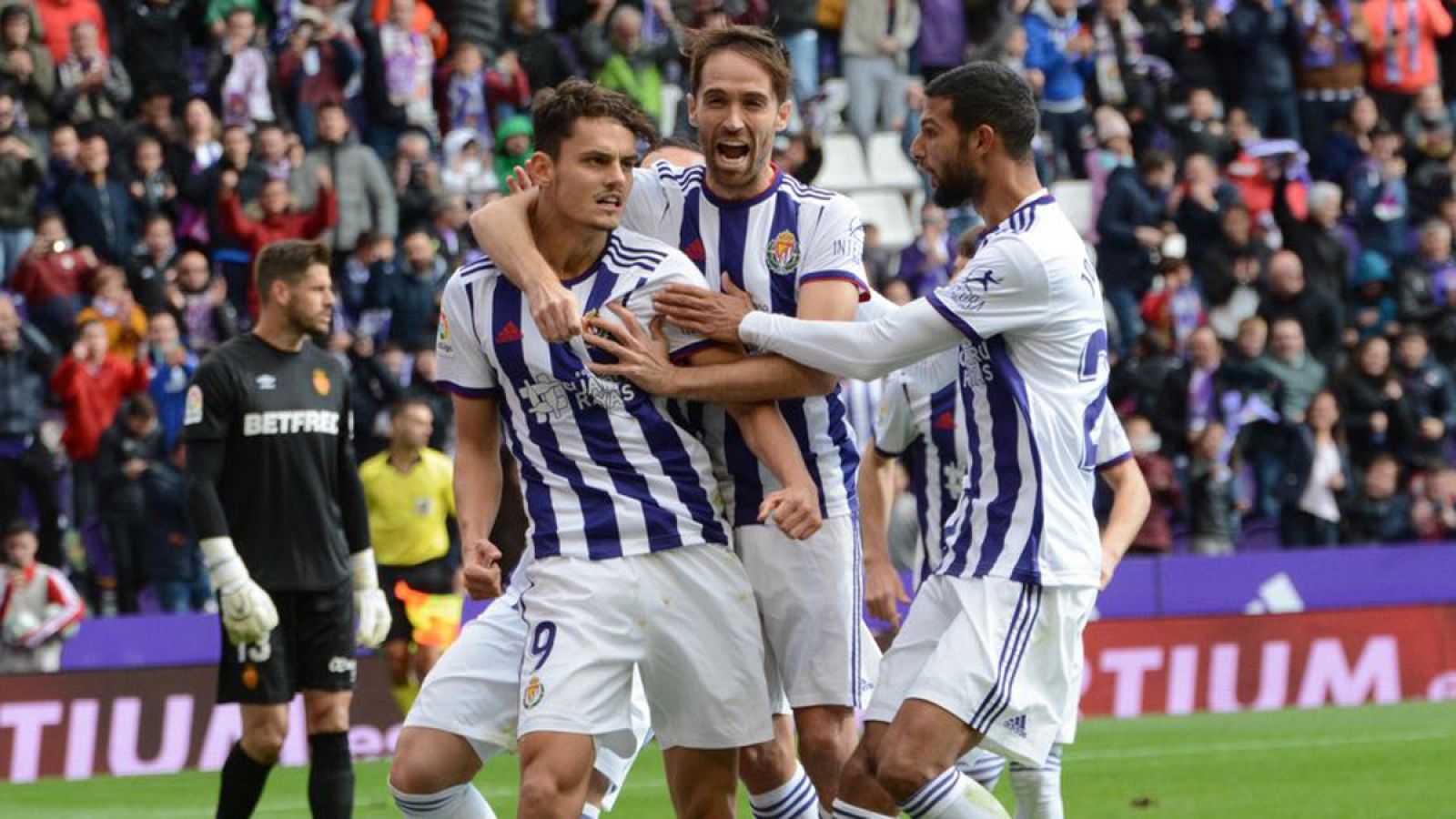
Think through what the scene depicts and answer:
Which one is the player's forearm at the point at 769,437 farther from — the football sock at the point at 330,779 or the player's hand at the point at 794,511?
the football sock at the point at 330,779

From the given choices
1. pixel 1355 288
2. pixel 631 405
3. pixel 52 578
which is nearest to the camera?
pixel 631 405

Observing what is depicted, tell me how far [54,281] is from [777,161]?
5.63 m

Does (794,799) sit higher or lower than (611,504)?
lower

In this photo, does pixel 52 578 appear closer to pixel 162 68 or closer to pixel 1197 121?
pixel 162 68

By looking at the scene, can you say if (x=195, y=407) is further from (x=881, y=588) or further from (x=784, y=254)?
(x=784, y=254)

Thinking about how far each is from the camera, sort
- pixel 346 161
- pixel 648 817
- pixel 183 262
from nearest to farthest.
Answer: pixel 648 817 < pixel 183 262 < pixel 346 161

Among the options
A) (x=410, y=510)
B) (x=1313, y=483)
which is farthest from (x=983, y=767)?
(x=1313, y=483)

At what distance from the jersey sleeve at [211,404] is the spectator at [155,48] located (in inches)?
397

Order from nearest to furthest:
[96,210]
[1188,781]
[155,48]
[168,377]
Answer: [1188,781] < [168,377] < [96,210] < [155,48]

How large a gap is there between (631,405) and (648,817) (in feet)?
15.9

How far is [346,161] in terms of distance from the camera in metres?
18.5

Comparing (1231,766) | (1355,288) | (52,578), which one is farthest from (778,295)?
(1355,288)

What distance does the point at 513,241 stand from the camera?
669cm

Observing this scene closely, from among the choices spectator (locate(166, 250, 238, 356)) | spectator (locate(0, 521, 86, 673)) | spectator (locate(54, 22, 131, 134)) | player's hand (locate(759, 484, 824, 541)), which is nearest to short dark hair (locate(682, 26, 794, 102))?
player's hand (locate(759, 484, 824, 541))
